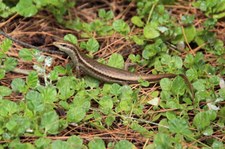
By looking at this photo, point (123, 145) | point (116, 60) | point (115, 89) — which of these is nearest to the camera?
point (123, 145)

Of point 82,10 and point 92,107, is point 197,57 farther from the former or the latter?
point 82,10

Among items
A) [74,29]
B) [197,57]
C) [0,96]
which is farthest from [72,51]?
[197,57]

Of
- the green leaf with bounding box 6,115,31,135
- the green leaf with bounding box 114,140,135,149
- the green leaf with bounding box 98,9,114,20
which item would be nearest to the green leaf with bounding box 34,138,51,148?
the green leaf with bounding box 6,115,31,135

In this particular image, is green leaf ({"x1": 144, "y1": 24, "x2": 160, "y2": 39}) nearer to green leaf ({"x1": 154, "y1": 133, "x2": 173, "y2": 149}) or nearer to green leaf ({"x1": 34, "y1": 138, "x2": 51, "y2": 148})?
green leaf ({"x1": 154, "y1": 133, "x2": 173, "y2": 149})

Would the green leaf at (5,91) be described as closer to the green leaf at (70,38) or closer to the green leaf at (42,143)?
the green leaf at (42,143)

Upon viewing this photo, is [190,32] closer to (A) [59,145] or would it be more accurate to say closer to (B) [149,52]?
(B) [149,52]

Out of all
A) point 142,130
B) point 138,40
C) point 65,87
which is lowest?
point 142,130

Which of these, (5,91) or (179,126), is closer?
(179,126)

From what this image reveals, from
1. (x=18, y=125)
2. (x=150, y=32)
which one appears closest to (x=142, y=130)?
(x=18, y=125)

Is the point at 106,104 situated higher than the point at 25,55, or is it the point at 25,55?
the point at 25,55
